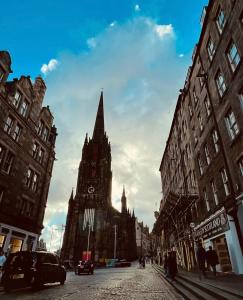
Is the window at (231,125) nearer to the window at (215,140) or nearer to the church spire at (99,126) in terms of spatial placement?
the window at (215,140)

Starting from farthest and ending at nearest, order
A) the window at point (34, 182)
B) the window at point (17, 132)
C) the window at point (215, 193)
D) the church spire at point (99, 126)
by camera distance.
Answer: the church spire at point (99, 126), the window at point (34, 182), the window at point (17, 132), the window at point (215, 193)

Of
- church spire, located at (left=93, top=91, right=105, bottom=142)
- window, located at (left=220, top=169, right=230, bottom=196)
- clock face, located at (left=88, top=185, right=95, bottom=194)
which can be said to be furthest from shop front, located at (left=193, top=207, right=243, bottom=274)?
church spire, located at (left=93, top=91, right=105, bottom=142)

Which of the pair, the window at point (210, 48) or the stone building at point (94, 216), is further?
the stone building at point (94, 216)

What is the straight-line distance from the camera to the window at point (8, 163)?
60.2 ft

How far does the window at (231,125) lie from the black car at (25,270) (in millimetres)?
12143

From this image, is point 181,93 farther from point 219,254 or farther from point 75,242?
point 75,242

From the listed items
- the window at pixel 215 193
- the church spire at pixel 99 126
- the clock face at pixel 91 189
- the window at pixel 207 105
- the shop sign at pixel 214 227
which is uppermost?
the church spire at pixel 99 126

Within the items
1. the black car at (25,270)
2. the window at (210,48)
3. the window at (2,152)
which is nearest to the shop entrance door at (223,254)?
the black car at (25,270)

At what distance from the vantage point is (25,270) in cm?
993

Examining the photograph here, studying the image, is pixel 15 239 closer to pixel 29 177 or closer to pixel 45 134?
pixel 29 177

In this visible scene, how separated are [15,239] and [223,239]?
51.9ft

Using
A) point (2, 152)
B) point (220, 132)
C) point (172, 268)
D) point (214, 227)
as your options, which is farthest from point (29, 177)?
point (220, 132)

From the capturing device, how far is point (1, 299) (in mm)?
7324

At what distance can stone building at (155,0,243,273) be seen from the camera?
510 inches
